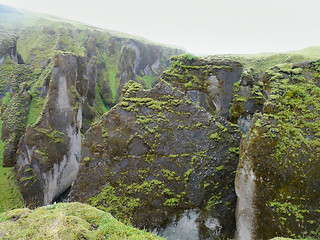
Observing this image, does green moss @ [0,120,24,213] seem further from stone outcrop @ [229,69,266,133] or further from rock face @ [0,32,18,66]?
stone outcrop @ [229,69,266,133]

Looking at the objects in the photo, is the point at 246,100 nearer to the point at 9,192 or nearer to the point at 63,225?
the point at 63,225

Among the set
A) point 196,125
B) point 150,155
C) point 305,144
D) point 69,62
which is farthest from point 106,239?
point 69,62

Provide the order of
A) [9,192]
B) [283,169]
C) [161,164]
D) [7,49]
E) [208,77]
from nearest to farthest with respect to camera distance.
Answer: [283,169] → [161,164] → [208,77] → [9,192] → [7,49]

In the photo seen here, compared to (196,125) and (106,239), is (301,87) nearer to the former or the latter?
(196,125)

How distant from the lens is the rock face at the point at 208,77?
1584 cm

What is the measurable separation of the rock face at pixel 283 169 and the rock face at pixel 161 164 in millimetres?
1461

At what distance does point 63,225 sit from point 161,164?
5.99m

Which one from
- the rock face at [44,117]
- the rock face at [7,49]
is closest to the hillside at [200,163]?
the rock face at [44,117]

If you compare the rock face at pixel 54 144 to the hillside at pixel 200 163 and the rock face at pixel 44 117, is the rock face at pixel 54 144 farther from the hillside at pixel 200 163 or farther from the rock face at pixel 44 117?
the hillside at pixel 200 163

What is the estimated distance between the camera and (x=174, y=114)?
11492mm

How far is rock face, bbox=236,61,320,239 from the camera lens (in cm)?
802

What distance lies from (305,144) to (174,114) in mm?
6060

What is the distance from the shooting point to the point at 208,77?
16078 mm

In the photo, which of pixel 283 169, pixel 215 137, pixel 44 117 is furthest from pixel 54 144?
pixel 283 169
